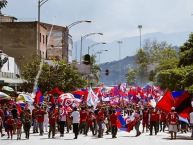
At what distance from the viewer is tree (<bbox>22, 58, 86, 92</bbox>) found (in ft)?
184

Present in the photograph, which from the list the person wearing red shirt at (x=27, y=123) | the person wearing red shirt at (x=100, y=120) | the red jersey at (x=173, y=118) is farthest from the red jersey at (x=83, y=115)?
the red jersey at (x=173, y=118)

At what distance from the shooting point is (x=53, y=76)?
185 feet

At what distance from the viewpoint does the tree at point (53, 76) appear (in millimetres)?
55959

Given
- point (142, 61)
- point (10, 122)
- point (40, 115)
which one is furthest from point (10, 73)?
point (142, 61)

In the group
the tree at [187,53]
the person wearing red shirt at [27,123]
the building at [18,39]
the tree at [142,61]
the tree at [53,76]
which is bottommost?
the person wearing red shirt at [27,123]

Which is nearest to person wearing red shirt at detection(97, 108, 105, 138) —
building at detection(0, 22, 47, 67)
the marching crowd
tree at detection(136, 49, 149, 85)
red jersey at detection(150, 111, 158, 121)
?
the marching crowd

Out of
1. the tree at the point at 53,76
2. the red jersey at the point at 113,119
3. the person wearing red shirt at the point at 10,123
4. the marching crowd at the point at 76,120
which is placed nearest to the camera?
the person wearing red shirt at the point at 10,123

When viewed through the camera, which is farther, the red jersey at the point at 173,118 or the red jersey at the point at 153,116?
the red jersey at the point at 153,116

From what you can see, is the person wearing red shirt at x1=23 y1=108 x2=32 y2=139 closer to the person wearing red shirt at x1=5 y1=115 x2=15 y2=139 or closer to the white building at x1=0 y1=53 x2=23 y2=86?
the person wearing red shirt at x1=5 y1=115 x2=15 y2=139

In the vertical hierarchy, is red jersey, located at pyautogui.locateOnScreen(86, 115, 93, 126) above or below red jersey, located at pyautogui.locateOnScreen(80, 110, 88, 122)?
below

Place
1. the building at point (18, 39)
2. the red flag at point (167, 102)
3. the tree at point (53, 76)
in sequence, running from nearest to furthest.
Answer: the red flag at point (167, 102), the tree at point (53, 76), the building at point (18, 39)

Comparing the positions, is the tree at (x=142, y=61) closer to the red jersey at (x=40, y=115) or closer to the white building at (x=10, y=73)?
the white building at (x=10, y=73)

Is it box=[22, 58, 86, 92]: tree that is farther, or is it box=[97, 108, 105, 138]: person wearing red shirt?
box=[22, 58, 86, 92]: tree

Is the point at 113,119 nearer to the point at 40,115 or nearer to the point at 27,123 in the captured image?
the point at 40,115
